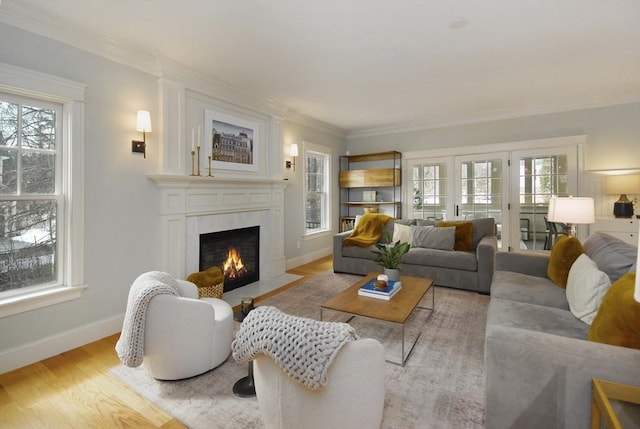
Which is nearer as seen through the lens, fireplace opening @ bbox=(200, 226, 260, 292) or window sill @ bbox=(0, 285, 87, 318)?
window sill @ bbox=(0, 285, 87, 318)

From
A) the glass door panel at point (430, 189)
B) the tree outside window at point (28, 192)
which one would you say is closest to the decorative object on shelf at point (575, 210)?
the glass door panel at point (430, 189)

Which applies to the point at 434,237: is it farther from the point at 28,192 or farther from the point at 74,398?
the point at 28,192

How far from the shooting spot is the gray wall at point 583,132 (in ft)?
13.9

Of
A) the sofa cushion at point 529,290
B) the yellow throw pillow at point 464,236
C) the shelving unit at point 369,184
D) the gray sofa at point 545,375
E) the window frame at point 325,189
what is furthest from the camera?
the shelving unit at point 369,184

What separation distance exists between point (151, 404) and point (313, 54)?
3.03 meters

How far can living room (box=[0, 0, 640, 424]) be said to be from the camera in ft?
7.52

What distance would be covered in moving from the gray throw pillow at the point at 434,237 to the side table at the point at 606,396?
3.03m

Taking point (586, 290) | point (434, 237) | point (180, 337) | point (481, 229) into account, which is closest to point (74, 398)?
point (180, 337)

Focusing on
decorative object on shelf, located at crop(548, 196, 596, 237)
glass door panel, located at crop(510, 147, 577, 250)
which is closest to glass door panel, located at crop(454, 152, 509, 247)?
glass door panel, located at crop(510, 147, 577, 250)

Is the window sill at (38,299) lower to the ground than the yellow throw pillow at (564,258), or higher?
lower

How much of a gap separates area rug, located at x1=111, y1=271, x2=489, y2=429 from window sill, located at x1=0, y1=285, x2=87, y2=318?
0.78 meters

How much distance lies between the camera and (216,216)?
3676 mm

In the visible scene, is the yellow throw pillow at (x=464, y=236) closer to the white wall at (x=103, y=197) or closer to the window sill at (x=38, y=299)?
the white wall at (x=103, y=197)

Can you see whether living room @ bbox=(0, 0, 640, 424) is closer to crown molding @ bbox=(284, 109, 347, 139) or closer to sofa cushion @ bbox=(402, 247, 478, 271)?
crown molding @ bbox=(284, 109, 347, 139)
